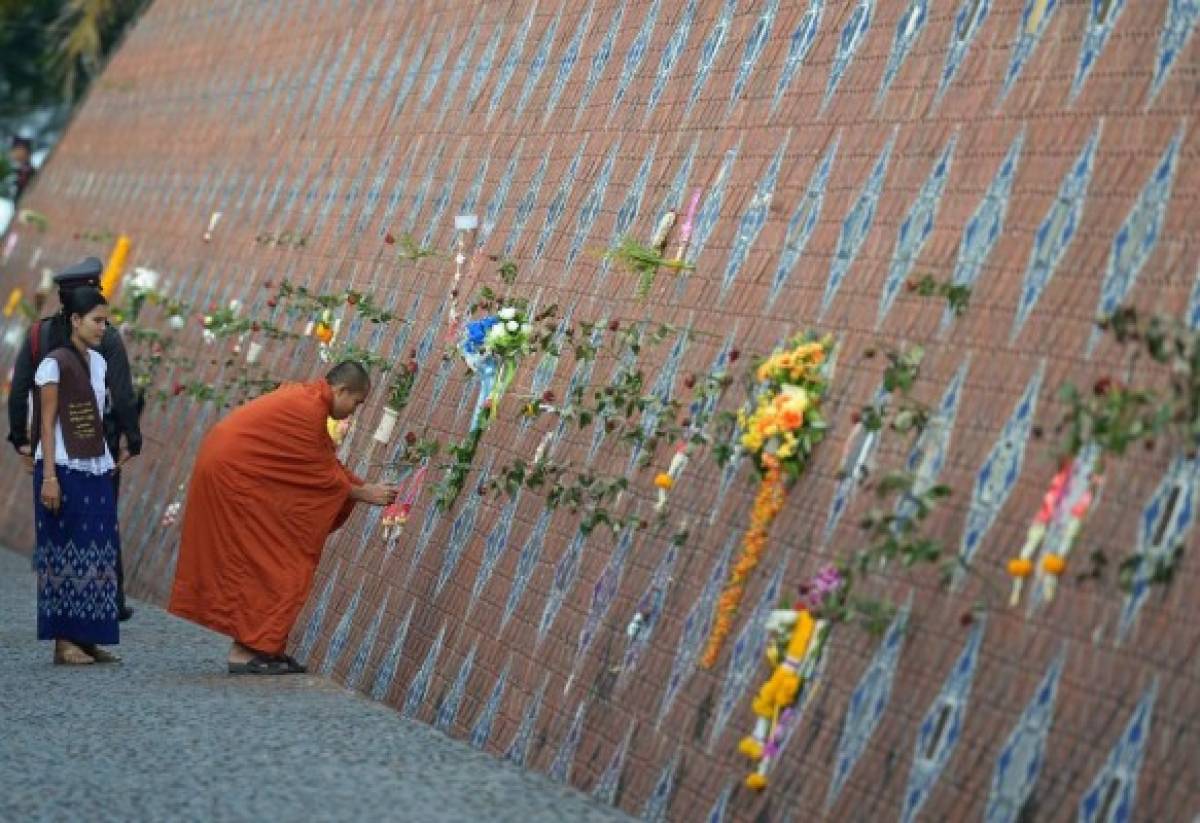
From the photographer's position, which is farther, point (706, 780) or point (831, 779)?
point (706, 780)

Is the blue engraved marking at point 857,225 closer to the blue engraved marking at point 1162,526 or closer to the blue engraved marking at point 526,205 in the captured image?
the blue engraved marking at point 1162,526

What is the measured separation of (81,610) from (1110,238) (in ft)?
17.0

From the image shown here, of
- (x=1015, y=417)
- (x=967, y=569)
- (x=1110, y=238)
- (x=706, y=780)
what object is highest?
(x=1110, y=238)

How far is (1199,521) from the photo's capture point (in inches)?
231

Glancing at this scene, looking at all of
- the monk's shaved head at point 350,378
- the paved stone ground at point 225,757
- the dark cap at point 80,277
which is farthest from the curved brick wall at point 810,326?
the dark cap at point 80,277

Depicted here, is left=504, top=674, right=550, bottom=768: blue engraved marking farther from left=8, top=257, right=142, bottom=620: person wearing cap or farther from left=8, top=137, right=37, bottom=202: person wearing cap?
left=8, top=137, right=37, bottom=202: person wearing cap

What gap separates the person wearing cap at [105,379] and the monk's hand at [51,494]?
1.42ft

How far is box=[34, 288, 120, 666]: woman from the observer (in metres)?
10.2

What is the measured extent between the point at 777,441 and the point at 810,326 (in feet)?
1.42

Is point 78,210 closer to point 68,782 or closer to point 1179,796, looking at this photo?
point 68,782

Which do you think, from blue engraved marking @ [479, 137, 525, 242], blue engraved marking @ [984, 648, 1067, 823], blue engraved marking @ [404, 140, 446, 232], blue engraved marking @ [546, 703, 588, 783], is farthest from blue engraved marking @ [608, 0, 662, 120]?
blue engraved marking @ [984, 648, 1067, 823]

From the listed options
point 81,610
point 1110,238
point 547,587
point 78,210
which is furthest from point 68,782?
point 78,210

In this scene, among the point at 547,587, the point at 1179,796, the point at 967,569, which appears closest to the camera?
the point at 1179,796

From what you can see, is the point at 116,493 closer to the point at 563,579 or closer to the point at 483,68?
the point at 563,579
